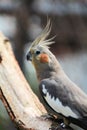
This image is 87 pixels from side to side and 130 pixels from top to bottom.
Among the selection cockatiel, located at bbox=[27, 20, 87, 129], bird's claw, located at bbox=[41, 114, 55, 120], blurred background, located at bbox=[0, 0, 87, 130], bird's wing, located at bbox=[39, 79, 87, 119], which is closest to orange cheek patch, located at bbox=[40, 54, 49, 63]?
cockatiel, located at bbox=[27, 20, 87, 129]

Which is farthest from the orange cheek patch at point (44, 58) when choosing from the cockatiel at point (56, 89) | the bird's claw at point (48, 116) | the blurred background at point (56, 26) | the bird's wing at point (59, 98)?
the blurred background at point (56, 26)

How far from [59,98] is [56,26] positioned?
1.89 meters

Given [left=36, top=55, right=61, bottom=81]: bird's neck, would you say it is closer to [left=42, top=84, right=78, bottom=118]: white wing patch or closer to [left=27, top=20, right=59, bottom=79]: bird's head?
[left=27, top=20, right=59, bottom=79]: bird's head

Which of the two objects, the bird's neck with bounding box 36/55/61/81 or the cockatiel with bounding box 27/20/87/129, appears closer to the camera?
the cockatiel with bounding box 27/20/87/129

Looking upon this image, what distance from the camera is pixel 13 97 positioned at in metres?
2.94

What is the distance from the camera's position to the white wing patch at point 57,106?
2.73 meters

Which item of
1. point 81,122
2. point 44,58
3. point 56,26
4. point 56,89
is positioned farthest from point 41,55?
point 56,26

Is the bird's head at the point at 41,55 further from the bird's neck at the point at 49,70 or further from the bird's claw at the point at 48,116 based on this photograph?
the bird's claw at the point at 48,116

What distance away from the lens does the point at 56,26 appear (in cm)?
463

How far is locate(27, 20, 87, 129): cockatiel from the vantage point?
107 inches

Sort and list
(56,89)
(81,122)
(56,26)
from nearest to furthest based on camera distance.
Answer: (81,122)
(56,89)
(56,26)

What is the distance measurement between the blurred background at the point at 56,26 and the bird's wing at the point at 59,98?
1.56m

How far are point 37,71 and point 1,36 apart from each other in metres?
0.51

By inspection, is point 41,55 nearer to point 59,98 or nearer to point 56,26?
point 59,98
